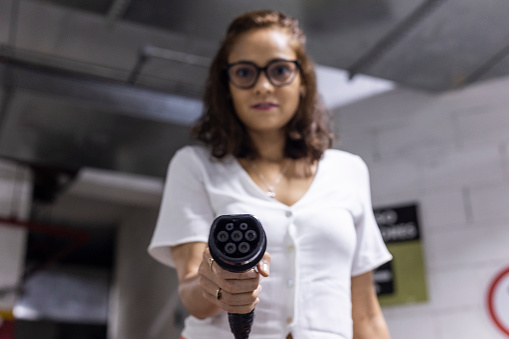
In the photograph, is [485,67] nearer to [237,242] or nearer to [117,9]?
[117,9]

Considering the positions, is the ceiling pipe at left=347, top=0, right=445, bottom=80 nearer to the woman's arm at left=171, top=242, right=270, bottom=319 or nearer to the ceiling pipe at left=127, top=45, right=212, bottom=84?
the ceiling pipe at left=127, top=45, right=212, bottom=84

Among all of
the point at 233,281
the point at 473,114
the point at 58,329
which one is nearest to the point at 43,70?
the point at 473,114

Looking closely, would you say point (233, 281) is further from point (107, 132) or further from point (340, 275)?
point (107, 132)

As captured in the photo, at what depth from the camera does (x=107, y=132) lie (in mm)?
3596

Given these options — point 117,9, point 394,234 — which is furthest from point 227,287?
point 394,234

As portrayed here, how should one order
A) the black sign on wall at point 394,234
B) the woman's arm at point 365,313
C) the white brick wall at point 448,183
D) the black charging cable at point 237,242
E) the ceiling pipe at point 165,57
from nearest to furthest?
1. the black charging cable at point 237,242
2. the woman's arm at point 365,313
3. the white brick wall at point 448,183
4. the black sign on wall at point 394,234
5. the ceiling pipe at point 165,57

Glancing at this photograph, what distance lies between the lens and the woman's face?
3.65 feet

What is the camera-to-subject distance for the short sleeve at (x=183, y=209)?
1.03 m

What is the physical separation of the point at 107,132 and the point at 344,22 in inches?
61.6

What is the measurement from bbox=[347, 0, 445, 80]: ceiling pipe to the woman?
1658 millimetres

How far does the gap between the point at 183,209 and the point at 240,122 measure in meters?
0.23

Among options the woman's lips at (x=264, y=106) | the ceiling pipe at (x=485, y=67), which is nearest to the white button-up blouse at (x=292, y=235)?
the woman's lips at (x=264, y=106)

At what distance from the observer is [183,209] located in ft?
3.45

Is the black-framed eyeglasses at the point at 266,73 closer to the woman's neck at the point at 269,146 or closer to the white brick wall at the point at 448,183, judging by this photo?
the woman's neck at the point at 269,146
